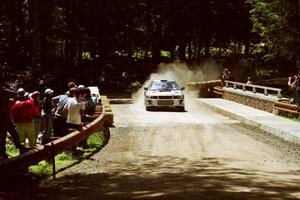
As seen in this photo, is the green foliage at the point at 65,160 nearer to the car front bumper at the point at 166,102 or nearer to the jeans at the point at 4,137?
the jeans at the point at 4,137

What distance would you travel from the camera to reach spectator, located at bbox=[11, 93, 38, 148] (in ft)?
40.9

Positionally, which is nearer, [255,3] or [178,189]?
[178,189]

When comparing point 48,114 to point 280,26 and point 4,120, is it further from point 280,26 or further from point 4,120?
point 280,26

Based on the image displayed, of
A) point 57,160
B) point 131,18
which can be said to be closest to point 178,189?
point 57,160

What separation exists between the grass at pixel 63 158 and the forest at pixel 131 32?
22.8m

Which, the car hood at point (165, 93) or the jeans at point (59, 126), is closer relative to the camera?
the jeans at point (59, 126)

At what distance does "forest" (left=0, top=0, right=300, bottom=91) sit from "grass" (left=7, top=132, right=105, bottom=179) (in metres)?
22.8

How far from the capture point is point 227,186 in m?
8.62

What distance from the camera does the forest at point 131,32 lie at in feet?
144

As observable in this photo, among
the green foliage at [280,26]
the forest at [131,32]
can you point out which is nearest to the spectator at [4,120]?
the forest at [131,32]

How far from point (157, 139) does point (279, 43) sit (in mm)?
29597

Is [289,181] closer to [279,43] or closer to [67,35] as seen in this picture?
[279,43]

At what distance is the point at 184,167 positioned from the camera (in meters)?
11.7

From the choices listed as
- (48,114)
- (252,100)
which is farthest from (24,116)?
(252,100)
